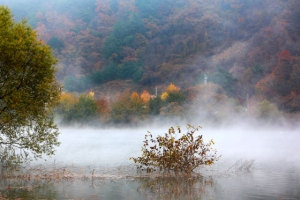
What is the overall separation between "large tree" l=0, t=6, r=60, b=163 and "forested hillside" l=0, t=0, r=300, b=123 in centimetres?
8408

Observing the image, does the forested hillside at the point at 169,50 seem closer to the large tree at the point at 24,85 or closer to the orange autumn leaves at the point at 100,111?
the orange autumn leaves at the point at 100,111

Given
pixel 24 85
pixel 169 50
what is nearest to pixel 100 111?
pixel 169 50

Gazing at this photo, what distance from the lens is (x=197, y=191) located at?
64.6ft

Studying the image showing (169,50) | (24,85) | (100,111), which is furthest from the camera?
(169,50)

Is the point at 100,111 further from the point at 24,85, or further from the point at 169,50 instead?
the point at 24,85

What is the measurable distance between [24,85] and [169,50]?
153m

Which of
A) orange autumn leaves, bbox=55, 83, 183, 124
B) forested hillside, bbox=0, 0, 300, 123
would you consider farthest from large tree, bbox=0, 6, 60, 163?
forested hillside, bbox=0, 0, 300, 123

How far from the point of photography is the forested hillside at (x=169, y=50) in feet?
394

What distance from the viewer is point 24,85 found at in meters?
22.7

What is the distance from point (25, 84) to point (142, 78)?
139 meters

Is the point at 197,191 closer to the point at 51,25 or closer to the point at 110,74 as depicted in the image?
the point at 110,74

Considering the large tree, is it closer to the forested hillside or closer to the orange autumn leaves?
the orange autumn leaves

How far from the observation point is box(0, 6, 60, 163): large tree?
2161cm

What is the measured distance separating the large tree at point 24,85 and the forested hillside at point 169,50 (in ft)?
276
